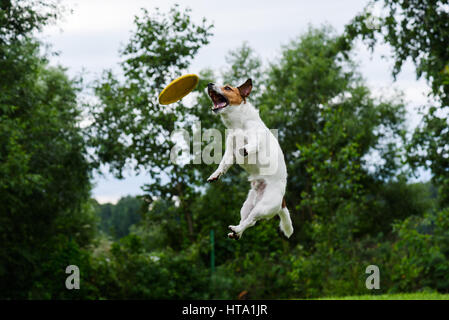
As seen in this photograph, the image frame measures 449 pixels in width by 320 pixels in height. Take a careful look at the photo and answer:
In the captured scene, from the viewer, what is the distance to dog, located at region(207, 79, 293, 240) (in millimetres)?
3215

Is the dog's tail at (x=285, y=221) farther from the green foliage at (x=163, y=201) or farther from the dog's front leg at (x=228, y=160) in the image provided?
the green foliage at (x=163, y=201)

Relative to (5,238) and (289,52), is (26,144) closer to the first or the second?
(5,238)

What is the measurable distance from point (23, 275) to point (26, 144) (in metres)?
3.47

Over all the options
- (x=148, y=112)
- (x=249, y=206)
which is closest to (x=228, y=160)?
(x=249, y=206)

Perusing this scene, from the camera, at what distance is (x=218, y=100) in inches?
130

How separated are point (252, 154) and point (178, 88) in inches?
26.8

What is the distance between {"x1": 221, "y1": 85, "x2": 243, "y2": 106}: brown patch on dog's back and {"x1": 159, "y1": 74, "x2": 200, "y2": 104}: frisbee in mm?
216

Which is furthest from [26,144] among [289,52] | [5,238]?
[289,52]

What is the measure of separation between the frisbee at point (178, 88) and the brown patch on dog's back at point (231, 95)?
8.5 inches

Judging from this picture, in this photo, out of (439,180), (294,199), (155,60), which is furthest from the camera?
(294,199)

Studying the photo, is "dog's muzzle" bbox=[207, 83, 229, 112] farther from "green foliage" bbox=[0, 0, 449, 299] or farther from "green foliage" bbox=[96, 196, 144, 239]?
"green foliage" bbox=[96, 196, 144, 239]

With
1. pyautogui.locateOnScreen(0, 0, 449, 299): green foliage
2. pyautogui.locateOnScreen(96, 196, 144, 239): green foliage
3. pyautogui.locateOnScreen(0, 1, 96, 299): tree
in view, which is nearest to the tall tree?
pyautogui.locateOnScreen(0, 0, 449, 299): green foliage

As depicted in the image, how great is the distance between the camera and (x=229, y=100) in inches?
129

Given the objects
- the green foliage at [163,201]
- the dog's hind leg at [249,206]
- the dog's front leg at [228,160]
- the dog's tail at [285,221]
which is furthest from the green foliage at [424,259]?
the dog's front leg at [228,160]
